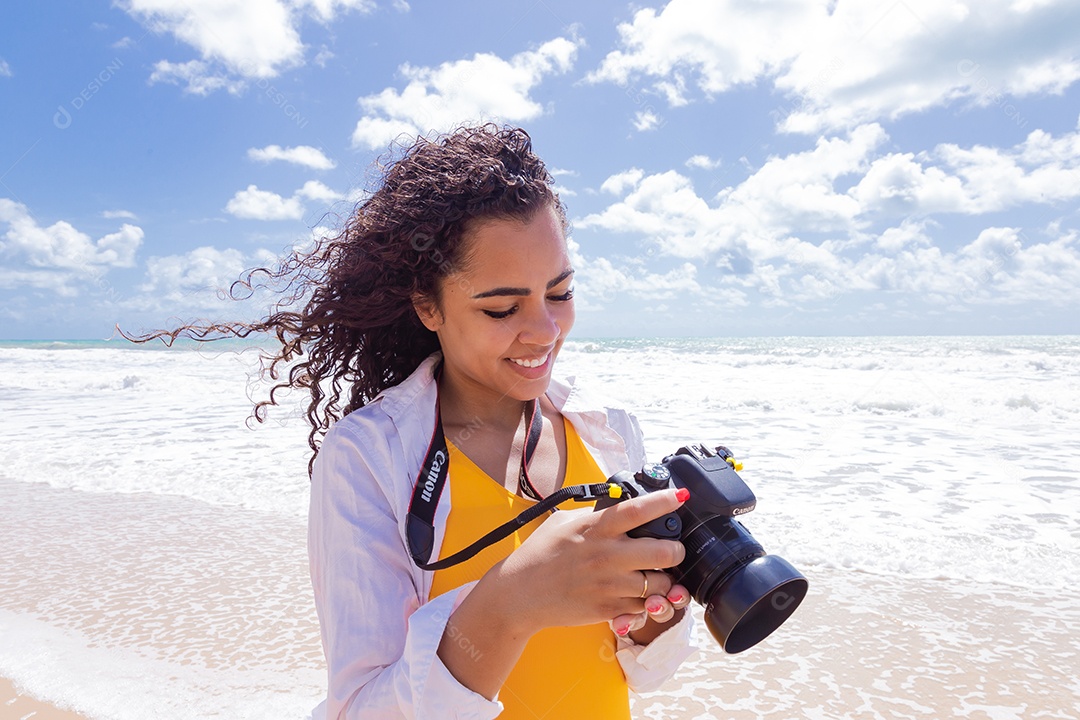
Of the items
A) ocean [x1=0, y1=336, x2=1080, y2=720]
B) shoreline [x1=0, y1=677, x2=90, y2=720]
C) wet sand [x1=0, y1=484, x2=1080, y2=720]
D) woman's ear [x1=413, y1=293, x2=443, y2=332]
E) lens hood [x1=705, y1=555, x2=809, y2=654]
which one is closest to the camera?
lens hood [x1=705, y1=555, x2=809, y2=654]

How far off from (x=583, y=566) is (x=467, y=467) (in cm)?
42

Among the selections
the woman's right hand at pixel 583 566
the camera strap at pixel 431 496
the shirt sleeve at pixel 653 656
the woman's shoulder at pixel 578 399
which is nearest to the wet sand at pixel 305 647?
the shirt sleeve at pixel 653 656

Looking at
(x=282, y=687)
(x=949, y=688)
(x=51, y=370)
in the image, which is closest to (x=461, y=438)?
(x=282, y=687)

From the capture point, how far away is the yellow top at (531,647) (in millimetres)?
1224

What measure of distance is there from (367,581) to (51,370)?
25194 millimetres

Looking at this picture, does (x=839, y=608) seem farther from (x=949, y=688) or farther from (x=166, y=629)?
(x=166, y=629)

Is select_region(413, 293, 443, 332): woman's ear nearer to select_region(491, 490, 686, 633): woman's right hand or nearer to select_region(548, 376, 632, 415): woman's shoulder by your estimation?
select_region(548, 376, 632, 415): woman's shoulder

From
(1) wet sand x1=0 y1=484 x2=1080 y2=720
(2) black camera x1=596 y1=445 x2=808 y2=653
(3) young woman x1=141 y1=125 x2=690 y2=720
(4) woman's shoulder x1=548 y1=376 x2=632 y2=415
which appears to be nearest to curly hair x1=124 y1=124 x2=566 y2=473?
(3) young woman x1=141 y1=125 x2=690 y2=720

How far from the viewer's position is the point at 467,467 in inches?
52.3

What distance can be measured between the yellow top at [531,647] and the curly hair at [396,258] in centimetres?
34

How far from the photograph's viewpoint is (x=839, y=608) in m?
3.65

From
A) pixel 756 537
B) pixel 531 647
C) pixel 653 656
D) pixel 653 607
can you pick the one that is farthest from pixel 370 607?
pixel 756 537

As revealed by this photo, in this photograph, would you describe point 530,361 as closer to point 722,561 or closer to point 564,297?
point 564,297

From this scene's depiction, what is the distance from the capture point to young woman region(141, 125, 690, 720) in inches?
39.3
